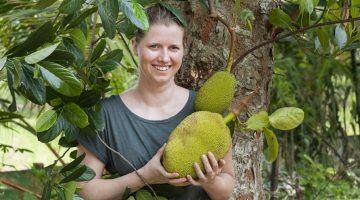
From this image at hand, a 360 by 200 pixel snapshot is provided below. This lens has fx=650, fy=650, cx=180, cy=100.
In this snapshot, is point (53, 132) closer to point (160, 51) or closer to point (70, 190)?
point (70, 190)

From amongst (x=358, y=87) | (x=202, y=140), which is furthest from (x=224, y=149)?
(x=358, y=87)

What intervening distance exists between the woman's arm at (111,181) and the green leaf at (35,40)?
309 mm

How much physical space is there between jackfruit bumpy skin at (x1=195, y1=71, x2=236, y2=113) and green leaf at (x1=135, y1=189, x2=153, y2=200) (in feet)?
0.69

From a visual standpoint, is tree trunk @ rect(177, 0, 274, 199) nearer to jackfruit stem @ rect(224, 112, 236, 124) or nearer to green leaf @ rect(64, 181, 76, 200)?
jackfruit stem @ rect(224, 112, 236, 124)

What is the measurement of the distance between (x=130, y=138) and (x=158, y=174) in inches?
6.0

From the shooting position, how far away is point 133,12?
1.08 m

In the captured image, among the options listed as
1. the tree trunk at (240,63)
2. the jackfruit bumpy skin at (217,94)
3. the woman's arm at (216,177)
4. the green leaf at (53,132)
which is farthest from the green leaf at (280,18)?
the green leaf at (53,132)

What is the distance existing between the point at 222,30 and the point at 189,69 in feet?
0.41

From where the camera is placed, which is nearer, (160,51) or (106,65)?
(160,51)

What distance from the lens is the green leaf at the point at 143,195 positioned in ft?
4.51

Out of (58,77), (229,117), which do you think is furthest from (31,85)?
(229,117)

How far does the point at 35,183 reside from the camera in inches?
104

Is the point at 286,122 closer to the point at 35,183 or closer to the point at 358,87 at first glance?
the point at 35,183

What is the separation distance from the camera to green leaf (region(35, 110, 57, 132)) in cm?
124
